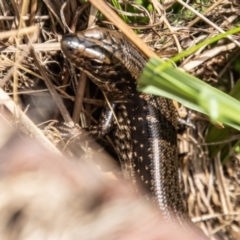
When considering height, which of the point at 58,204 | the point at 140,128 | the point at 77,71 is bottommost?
the point at 140,128

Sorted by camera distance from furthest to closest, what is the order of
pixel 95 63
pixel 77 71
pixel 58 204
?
pixel 77 71 < pixel 95 63 < pixel 58 204

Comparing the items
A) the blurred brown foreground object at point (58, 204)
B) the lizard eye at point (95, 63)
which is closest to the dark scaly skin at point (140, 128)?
the lizard eye at point (95, 63)

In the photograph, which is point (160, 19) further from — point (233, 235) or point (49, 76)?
point (233, 235)

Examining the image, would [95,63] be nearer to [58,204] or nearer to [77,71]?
[77,71]

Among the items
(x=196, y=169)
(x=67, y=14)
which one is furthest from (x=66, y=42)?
(x=196, y=169)

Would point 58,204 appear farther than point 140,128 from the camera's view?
No

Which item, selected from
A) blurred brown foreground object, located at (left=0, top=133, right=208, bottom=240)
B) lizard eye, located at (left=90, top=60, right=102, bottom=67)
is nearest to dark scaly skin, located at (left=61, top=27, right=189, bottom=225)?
lizard eye, located at (left=90, top=60, right=102, bottom=67)

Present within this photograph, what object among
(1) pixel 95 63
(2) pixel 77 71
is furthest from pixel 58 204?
(2) pixel 77 71
